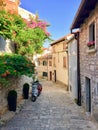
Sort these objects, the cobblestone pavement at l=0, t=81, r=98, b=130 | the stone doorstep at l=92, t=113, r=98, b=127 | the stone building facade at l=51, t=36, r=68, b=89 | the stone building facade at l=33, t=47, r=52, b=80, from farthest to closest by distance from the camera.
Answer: the stone building facade at l=33, t=47, r=52, b=80, the stone building facade at l=51, t=36, r=68, b=89, the stone doorstep at l=92, t=113, r=98, b=127, the cobblestone pavement at l=0, t=81, r=98, b=130

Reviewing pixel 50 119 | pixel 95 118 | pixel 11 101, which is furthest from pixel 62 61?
pixel 95 118

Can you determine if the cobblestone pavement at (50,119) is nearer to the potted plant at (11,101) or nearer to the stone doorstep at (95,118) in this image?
the stone doorstep at (95,118)

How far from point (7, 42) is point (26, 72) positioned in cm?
489

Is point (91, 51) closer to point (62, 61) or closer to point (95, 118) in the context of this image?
point (95, 118)

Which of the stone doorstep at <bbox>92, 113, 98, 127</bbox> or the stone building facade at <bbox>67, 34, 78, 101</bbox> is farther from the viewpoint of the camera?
the stone building facade at <bbox>67, 34, 78, 101</bbox>

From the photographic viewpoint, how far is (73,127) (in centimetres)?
995

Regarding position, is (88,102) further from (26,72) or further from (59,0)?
(59,0)

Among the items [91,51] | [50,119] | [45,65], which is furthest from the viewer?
[45,65]

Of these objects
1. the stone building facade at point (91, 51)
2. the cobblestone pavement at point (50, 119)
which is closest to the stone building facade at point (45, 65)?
the cobblestone pavement at point (50, 119)

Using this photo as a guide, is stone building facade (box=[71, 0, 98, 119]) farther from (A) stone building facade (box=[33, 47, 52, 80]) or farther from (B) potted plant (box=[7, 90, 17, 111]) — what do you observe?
(A) stone building facade (box=[33, 47, 52, 80])

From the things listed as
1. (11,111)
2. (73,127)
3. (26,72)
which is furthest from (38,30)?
(73,127)

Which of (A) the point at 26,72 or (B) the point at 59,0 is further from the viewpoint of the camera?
(B) the point at 59,0

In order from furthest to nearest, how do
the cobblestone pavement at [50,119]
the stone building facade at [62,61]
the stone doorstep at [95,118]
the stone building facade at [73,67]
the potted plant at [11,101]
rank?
1. the stone building facade at [62,61]
2. the stone building facade at [73,67]
3. the potted plant at [11,101]
4. the stone doorstep at [95,118]
5. the cobblestone pavement at [50,119]

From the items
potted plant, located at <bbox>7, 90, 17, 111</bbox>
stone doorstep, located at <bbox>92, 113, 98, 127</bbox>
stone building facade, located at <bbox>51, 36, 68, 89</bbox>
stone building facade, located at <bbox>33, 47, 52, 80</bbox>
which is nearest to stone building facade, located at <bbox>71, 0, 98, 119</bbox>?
stone doorstep, located at <bbox>92, 113, 98, 127</bbox>
